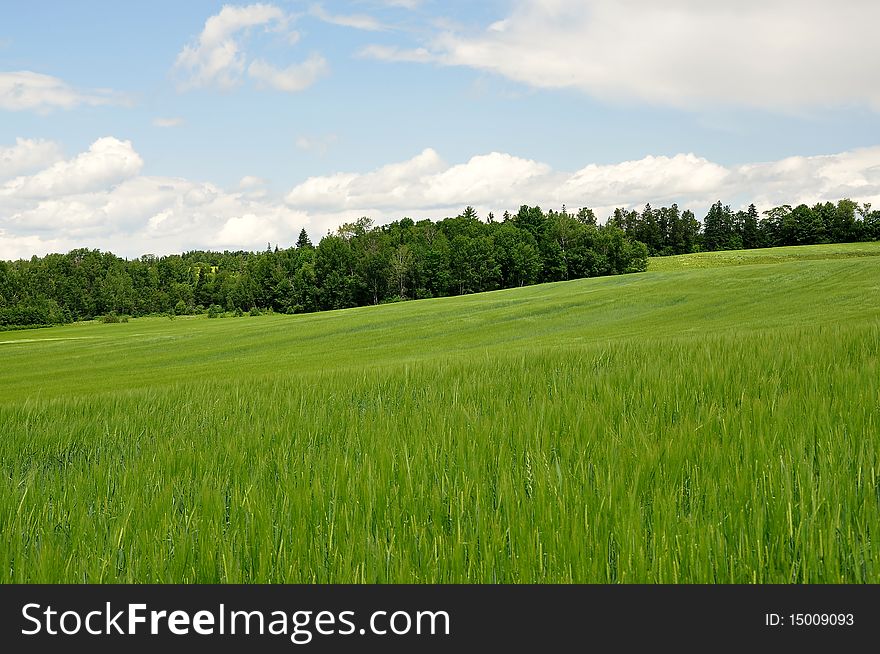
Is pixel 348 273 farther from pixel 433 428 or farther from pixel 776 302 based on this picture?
pixel 433 428

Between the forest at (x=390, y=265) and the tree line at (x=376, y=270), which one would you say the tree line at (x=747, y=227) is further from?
the tree line at (x=376, y=270)

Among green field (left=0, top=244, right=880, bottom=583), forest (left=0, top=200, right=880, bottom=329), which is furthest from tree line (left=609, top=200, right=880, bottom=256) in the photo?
green field (left=0, top=244, right=880, bottom=583)

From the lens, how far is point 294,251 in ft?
313

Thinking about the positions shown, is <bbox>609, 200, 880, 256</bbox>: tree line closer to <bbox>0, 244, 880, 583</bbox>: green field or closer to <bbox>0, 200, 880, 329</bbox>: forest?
<bbox>0, 200, 880, 329</bbox>: forest

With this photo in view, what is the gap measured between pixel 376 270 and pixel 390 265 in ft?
6.63

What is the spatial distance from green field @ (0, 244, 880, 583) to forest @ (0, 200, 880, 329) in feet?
258

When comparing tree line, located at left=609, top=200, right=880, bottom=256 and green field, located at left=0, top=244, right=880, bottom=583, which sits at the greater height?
tree line, located at left=609, top=200, right=880, bottom=256

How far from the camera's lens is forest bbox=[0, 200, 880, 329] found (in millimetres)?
84188

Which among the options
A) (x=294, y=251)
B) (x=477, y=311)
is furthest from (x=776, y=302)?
(x=294, y=251)

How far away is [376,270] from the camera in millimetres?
84188

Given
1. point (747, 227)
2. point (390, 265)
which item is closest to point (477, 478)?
point (390, 265)

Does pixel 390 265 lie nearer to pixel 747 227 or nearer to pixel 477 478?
pixel 747 227

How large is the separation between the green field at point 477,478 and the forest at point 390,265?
78573 mm

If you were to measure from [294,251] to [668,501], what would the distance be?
96796 mm
